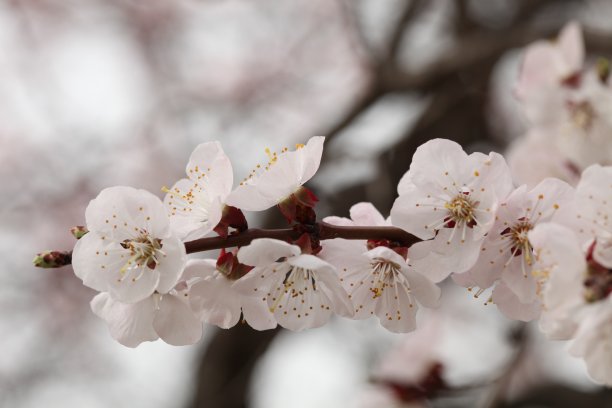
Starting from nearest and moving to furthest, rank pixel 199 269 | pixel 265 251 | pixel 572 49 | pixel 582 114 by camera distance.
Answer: pixel 265 251 → pixel 199 269 → pixel 582 114 → pixel 572 49

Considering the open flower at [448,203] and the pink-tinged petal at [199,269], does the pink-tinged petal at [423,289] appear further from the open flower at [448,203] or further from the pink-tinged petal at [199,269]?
the pink-tinged petal at [199,269]

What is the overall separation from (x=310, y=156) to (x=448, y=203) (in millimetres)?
217

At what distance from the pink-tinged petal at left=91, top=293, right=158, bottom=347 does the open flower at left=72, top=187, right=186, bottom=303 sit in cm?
5

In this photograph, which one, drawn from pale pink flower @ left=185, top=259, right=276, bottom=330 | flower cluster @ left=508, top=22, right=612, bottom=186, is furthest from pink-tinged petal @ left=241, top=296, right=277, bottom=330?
flower cluster @ left=508, top=22, right=612, bottom=186

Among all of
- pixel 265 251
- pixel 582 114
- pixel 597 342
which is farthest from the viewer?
pixel 582 114

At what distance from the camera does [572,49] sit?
1.96m

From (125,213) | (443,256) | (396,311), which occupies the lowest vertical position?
(396,311)

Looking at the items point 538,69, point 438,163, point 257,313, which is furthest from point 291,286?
point 538,69

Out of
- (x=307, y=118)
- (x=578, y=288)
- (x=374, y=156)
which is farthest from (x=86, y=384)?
(x=578, y=288)

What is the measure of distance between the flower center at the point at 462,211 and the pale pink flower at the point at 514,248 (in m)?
0.04

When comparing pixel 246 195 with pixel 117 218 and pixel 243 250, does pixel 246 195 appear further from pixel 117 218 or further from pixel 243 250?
pixel 117 218

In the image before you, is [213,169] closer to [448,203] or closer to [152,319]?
[152,319]

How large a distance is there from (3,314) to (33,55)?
6.12ft

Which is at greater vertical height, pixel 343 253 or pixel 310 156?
pixel 310 156
